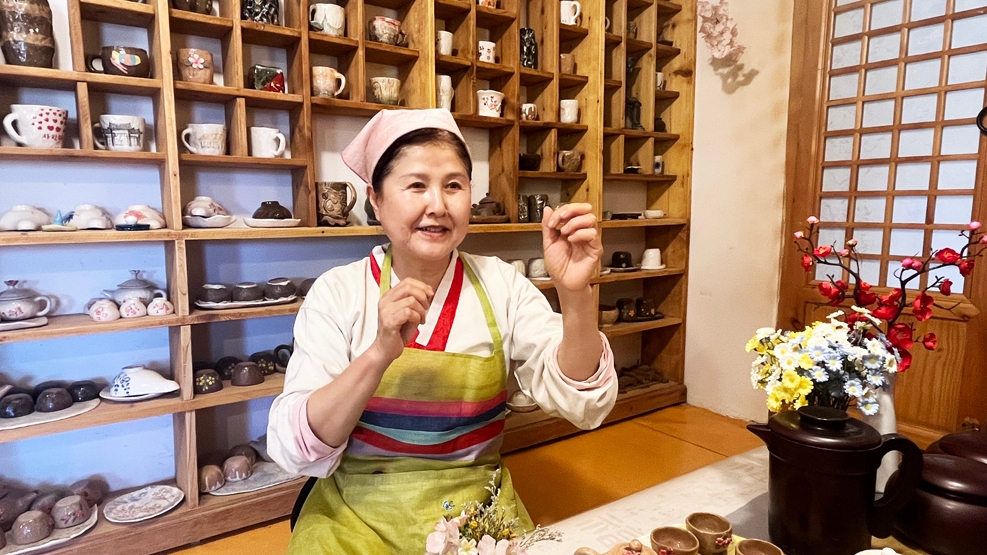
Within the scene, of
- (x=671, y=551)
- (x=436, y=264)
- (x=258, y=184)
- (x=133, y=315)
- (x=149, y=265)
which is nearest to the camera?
(x=671, y=551)

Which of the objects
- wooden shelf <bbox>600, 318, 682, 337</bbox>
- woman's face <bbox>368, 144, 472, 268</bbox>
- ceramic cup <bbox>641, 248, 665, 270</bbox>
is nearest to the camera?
woman's face <bbox>368, 144, 472, 268</bbox>

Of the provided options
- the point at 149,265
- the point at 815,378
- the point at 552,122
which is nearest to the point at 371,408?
the point at 815,378

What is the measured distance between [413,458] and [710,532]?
59cm

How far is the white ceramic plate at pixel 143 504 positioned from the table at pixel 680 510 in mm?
1455

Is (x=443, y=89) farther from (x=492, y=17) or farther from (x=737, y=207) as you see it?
(x=737, y=207)

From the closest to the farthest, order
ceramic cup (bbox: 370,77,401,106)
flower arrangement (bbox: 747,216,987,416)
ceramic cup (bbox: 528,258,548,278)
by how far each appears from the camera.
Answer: flower arrangement (bbox: 747,216,987,416) → ceramic cup (bbox: 370,77,401,106) → ceramic cup (bbox: 528,258,548,278)

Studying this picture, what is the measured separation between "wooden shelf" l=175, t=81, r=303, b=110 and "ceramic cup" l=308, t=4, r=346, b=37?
0.91 ft

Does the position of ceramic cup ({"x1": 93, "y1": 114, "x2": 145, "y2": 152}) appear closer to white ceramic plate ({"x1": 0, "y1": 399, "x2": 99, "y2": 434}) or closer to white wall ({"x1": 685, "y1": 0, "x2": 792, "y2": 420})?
white ceramic plate ({"x1": 0, "y1": 399, "x2": 99, "y2": 434})

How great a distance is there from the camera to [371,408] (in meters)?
1.21

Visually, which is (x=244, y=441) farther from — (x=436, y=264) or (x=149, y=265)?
(x=436, y=264)

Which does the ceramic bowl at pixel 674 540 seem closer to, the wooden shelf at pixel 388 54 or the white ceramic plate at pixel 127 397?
the white ceramic plate at pixel 127 397

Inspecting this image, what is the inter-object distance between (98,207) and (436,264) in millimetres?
1265

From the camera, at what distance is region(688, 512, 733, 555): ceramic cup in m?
0.88

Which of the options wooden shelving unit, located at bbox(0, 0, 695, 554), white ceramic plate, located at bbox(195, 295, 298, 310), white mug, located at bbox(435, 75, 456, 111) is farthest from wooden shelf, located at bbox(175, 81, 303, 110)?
white ceramic plate, located at bbox(195, 295, 298, 310)
